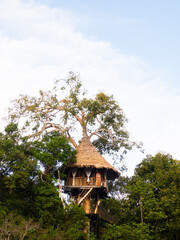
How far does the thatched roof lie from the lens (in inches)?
1025

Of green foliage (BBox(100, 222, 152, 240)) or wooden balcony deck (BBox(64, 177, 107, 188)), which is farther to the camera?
wooden balcony deck (BBox(64, 177, 107, 188))

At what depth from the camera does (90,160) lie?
26.5 meters

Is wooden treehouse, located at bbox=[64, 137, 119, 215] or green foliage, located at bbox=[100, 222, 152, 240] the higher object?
wooden treehouse, located at bbox=[64, 137, 119, 215]

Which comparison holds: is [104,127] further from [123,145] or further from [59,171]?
[59,171]

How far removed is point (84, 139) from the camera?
98.0 feet

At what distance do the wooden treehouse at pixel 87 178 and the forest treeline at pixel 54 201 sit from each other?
1.12 metres

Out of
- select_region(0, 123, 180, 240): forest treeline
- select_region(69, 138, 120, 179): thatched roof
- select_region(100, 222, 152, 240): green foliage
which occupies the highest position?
select_region(69, 138, 120, 179): thatched roof

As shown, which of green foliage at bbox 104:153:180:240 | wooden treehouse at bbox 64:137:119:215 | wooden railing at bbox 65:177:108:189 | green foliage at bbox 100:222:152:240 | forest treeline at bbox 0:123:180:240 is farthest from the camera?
Result: wooden railing at bbox 65:177:108:189

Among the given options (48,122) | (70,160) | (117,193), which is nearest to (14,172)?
(70,160)

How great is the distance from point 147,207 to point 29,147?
9.98 m

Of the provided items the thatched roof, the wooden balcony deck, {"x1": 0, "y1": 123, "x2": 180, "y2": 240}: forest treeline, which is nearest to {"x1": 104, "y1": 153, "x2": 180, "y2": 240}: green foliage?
{"x1": 0, "y1": 123, "x2": 180, "y2": 240}: forest treeline

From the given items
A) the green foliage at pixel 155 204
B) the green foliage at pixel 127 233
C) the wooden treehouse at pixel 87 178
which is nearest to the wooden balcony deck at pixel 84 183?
the wooden treehouse at pixel 87 178

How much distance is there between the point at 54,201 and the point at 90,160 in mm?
4870

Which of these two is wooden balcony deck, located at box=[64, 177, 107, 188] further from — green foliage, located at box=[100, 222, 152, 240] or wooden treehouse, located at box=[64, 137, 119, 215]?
green foliage, located at box=[100, 222, 152, 240]
